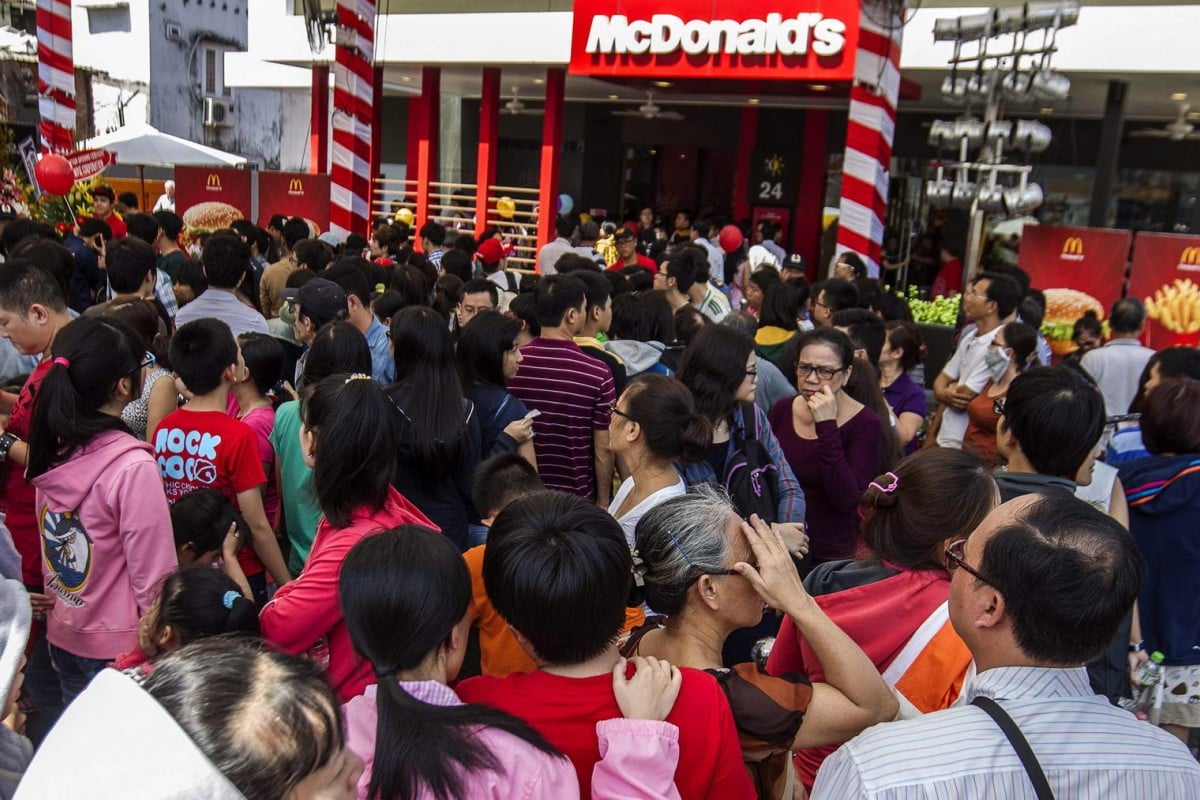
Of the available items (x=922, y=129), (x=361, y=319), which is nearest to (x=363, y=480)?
(x=361, y=319)

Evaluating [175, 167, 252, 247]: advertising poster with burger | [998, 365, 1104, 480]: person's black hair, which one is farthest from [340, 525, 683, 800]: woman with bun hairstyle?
[175, 167, 252, 247]: advertising poster with burger

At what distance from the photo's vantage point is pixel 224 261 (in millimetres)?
4836

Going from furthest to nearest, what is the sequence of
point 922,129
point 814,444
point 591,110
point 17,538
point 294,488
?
Answer: point 591,110 < point 922,129 < point 814,444 < point 294,488 < point 17,538

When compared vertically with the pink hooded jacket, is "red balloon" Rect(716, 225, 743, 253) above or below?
above

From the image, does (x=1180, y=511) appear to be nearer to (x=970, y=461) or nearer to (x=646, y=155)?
(x=970, y=461)

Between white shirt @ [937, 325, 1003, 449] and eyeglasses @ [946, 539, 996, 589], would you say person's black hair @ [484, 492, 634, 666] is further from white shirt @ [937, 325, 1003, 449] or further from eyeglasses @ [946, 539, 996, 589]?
white shirt @ [937, 325, 1003, 449]

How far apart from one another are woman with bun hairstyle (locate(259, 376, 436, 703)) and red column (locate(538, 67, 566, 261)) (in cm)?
1117

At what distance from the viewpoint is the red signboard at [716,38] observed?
937 centimetres

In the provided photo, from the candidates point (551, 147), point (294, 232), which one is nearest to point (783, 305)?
point (294, 232)

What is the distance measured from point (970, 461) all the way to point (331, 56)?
1334 cm

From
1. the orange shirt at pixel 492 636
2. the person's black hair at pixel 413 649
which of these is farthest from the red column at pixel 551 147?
the person's black hair at pixel 413 649

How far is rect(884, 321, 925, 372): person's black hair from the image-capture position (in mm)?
4898

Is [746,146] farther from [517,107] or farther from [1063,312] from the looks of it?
[1063,312]

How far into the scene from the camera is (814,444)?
3.59 metres
